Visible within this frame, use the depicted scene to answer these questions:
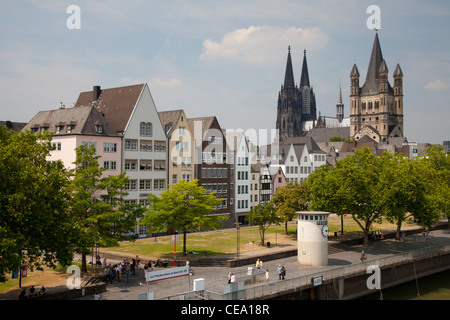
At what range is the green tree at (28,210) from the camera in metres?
30.0

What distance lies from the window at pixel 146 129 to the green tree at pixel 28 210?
105ft

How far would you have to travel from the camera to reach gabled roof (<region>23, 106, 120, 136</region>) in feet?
199

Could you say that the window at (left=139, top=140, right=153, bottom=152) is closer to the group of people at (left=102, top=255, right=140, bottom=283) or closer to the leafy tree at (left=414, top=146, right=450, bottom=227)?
the group of people at (left=102, top=255, right=140, bottom=283)

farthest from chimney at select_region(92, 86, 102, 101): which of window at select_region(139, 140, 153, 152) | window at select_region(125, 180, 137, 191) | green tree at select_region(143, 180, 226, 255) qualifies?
green tree at select_region(143, 180, 226, 255)

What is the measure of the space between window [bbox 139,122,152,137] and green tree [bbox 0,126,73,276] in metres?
31.9

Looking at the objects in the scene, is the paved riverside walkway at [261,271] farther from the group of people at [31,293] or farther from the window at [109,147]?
the window at [109,147]

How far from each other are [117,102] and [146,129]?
6.13m

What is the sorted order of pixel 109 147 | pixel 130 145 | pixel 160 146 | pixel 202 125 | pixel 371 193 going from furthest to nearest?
pixel 202 125 < pixel 160 146 < pixel 130 145 < pixel 109 147 < pixel 371 193

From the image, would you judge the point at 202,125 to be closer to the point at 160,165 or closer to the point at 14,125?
the point at 160,165

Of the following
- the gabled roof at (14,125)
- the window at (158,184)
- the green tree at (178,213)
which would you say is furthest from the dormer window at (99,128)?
the gabled roof at (14,125)

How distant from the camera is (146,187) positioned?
66.8 metres

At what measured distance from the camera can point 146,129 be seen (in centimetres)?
6706

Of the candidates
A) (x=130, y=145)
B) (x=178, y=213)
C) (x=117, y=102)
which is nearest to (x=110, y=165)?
(x=130, y=145)
